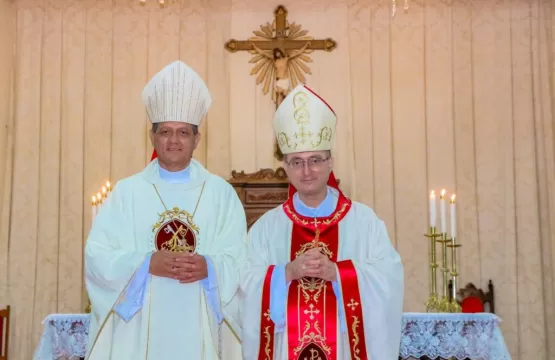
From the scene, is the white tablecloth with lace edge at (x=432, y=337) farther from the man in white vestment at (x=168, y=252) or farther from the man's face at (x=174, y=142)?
the man's face at (x=174, y=142)

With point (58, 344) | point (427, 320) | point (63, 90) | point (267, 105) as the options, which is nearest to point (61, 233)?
point (63, 90)

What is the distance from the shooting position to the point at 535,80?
8.22m

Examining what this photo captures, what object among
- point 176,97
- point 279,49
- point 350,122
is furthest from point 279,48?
point 176,97

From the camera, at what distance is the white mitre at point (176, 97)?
12.5 feet

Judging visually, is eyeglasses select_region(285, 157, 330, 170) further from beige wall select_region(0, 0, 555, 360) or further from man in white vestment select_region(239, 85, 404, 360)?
beige wall select_region(0, 0, 555, 360)

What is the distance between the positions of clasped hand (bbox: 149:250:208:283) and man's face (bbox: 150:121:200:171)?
489 mm

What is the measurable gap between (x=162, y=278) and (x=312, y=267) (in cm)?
82

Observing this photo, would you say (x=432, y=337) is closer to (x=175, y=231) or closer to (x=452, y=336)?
(x=452, y=336)

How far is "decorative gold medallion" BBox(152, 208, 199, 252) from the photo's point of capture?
12.3 feet

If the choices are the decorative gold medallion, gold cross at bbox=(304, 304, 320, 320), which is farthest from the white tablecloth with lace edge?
gold cross at bbox=(304, 304, 320, 320)

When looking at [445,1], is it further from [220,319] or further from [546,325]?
[220,319]

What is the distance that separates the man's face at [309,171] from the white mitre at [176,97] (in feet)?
2.05

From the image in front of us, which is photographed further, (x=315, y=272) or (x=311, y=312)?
(x=311, y=312)

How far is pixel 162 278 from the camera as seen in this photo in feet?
12.2
